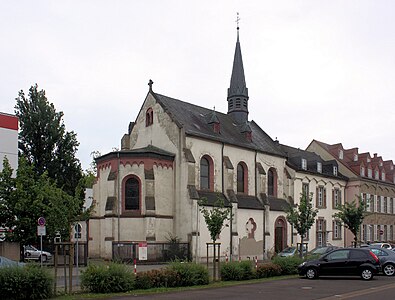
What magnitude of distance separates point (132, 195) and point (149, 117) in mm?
7217

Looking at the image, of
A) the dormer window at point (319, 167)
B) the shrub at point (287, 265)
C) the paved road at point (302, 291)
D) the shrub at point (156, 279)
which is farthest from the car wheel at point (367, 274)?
the dormer window at point (319, 167)

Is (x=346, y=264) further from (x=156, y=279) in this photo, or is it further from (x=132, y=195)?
(x=132, y=195)

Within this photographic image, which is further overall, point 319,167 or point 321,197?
point 319,167

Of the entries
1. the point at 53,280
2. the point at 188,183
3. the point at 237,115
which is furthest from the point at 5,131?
the point at 53,280

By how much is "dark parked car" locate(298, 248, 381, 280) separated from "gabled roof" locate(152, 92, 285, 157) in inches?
679

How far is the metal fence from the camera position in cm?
3238

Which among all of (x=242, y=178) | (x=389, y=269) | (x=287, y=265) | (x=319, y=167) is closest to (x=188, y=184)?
(x=242, y=178)

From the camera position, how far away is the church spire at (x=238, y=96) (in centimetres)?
4944

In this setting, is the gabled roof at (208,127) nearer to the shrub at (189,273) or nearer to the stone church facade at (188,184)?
the stone church facade at (188,184)

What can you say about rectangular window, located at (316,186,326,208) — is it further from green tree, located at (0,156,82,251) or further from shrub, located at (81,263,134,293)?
shrub, located at (81,263,134,293)

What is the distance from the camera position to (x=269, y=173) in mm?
46000

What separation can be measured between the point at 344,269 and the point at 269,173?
2412cm

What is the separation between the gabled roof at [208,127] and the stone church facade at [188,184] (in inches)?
4.3

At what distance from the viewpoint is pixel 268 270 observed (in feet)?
78.3
